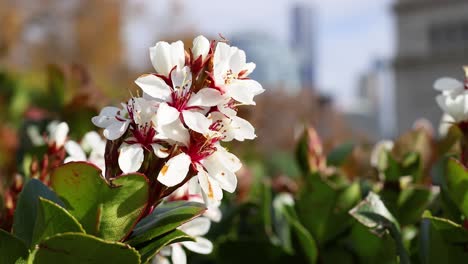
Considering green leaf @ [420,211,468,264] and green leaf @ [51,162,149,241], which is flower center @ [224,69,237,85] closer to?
green leaf @ [51,162,149,241]

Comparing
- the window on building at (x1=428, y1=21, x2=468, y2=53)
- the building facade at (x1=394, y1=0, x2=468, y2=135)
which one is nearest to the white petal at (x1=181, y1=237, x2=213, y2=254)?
the building facade at (x1=394, y1=0, x2=468, y2=135)

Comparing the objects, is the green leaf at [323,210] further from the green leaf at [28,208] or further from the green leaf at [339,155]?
the green leaf at [28,208]

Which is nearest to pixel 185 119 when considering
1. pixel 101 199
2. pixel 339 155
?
pixel 101 199

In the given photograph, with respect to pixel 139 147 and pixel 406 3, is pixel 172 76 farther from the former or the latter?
pixel 406 3

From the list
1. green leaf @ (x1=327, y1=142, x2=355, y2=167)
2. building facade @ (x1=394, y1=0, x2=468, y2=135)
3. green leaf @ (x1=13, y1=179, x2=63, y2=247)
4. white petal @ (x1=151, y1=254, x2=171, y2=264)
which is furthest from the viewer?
building facade @ (x1=394, y1=0, x2=468, y2=135)

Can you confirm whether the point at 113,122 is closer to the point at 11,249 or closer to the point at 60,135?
the point at 11,249

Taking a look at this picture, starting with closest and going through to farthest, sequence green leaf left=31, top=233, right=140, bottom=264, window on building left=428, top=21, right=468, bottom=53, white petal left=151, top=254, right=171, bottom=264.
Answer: green leaf left=31, top=233, right=140, bottom=264 < white petal left=151, top=254, right=171, bottom=264 < window on building left=428, top=21, right=468, bottom=53

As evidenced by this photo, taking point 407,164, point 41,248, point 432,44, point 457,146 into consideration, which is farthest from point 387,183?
point 432,44
